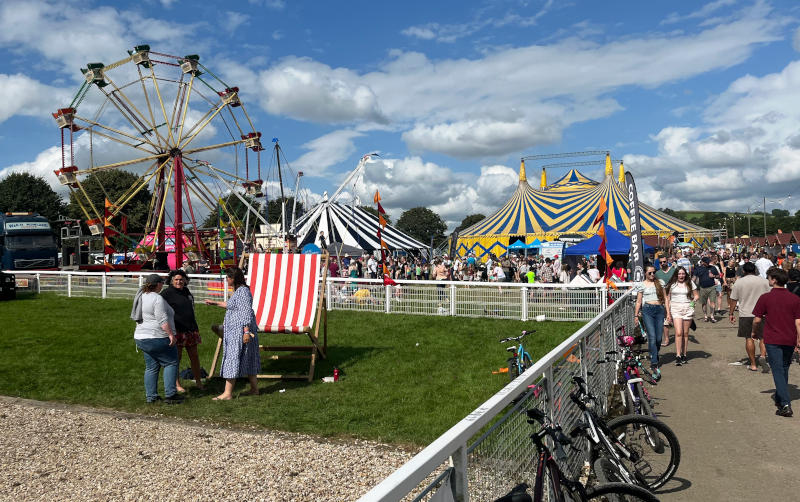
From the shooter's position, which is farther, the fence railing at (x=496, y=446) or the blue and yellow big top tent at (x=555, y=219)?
the blue and yellow big top tent at (x=555, y=219)

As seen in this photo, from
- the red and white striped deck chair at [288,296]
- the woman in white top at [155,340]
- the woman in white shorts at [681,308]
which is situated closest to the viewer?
the woman in white top at [155,340]

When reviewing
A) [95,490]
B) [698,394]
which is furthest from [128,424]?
[698,394]

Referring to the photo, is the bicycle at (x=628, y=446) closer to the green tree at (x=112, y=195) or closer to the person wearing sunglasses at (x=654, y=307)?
the person wearing sunglasses at (x=654, y=307)

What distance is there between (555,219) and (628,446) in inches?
1086

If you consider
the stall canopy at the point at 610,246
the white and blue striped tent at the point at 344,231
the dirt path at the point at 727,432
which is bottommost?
the dirt path at the point at 727,432

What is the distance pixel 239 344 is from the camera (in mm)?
7379

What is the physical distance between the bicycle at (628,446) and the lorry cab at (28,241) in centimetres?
2596

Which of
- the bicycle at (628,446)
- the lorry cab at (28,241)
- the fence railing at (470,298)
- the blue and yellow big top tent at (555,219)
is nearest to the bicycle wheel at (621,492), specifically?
the bicycle at (628,446)

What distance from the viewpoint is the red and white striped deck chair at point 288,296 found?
8.95 metres

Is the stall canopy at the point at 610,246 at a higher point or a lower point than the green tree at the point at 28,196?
lower

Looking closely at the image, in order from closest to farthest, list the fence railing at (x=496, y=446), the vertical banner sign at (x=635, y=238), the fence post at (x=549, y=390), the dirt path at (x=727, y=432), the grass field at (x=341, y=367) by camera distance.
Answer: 1. the fence railing at (x=496, y=446)
2. the fence post at (x=549, y=390)
3. the dirt path at (x=727, y=432)
4. the grass field at (x=341, y=367)
5. the vertical banner sign at (x=635, y=238)

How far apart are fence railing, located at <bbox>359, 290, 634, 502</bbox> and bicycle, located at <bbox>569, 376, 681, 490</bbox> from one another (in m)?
0.18

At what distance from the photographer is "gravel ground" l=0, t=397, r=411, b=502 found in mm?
4414

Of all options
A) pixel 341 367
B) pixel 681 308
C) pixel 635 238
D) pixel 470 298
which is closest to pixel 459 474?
pixel 341 367
